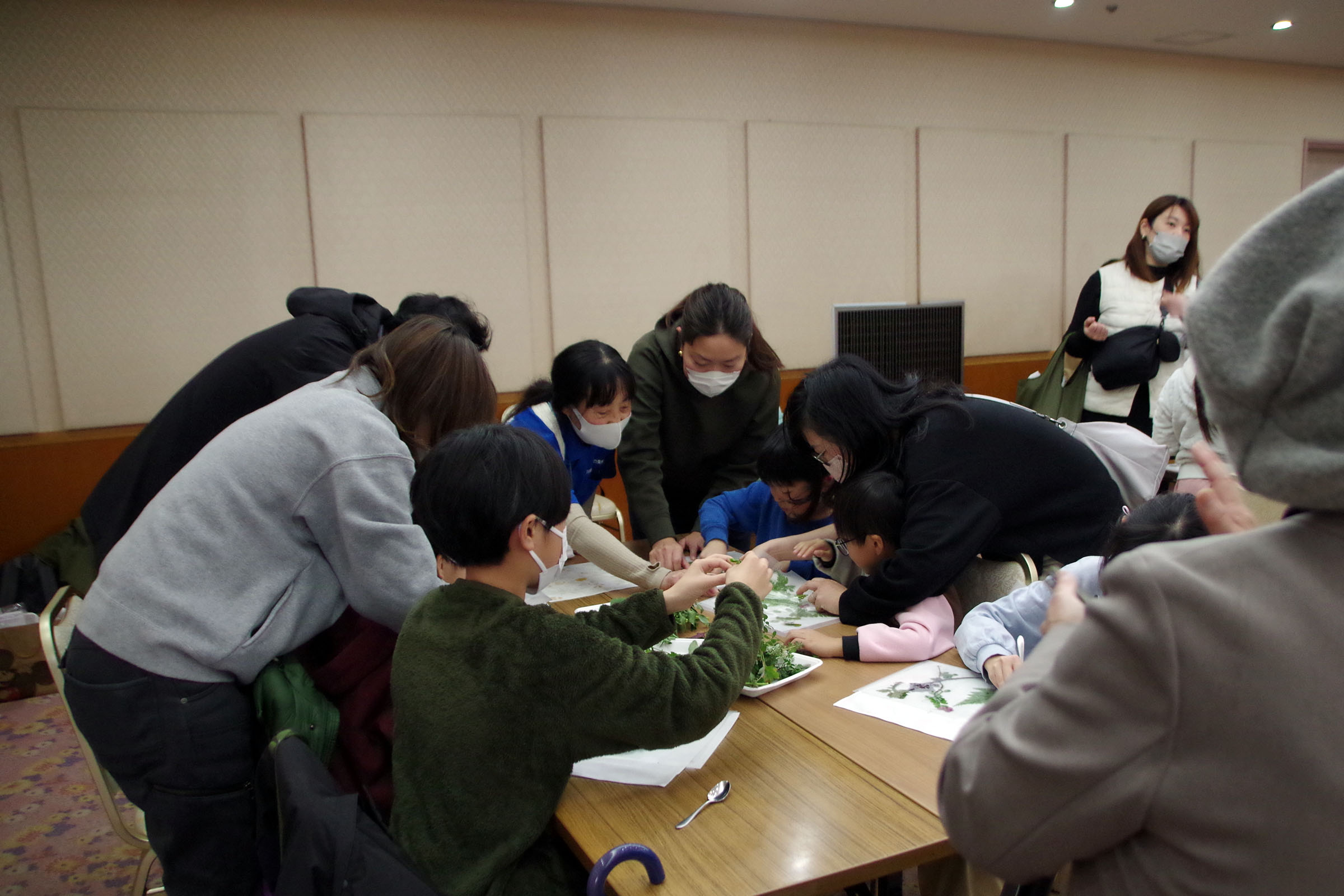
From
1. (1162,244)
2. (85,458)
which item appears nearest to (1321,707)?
(1162,244)

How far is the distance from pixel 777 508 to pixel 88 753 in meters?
1.83

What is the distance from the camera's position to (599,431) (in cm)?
267

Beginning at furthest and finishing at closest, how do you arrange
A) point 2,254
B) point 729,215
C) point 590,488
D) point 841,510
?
1. point 729,215
2. point 2,254
3. point 590,488
4. point 841,510

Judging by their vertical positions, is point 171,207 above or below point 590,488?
above

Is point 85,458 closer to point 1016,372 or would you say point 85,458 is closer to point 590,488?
point 590,488

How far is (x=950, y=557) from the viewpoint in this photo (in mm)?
1959

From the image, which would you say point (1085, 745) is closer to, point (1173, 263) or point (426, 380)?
point (426, 380)

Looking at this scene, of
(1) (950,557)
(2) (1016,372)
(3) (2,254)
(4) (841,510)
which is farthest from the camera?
(2) (1016,372)

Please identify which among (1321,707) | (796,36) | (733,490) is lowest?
(733,490)

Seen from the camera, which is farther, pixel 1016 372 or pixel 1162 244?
pixel 1016 372

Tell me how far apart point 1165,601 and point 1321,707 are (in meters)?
0.13

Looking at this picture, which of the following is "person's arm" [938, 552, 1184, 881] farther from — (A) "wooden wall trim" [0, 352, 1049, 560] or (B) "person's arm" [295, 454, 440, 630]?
(A) "wooden wall trim" [0, 352, 1049, 560]

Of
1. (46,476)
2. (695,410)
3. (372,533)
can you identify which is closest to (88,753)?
(372,533)

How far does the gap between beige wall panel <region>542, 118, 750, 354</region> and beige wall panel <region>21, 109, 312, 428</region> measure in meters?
1.26
